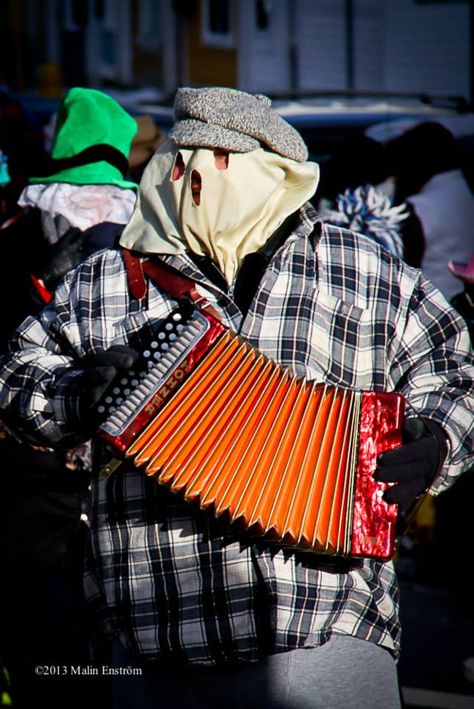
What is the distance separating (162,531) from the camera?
2926mm

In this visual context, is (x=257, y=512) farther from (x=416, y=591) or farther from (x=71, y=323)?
(x=416, y=591)

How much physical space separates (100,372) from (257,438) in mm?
392

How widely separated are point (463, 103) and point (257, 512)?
6.80 meters

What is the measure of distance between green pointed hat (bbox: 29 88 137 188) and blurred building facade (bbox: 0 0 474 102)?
14.4 meters

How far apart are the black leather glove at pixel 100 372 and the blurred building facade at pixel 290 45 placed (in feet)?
54.8

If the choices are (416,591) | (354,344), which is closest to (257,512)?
(354,344)

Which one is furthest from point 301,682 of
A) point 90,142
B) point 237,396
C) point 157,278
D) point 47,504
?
point 90,142

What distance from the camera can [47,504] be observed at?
4199 millimetres

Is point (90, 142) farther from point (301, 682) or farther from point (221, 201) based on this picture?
point (301, 682)

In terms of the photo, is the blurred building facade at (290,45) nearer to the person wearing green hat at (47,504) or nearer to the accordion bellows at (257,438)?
the person wearing green hat at (47,504)

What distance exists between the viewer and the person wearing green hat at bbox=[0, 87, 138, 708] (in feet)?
13.5

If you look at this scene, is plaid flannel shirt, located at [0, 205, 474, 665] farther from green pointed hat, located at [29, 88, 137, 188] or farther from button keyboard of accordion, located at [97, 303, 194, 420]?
green pointed hat, located at [29, 88, 137, 188]

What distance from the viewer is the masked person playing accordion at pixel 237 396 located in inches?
111

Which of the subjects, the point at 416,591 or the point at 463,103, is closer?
the point at 416,591
